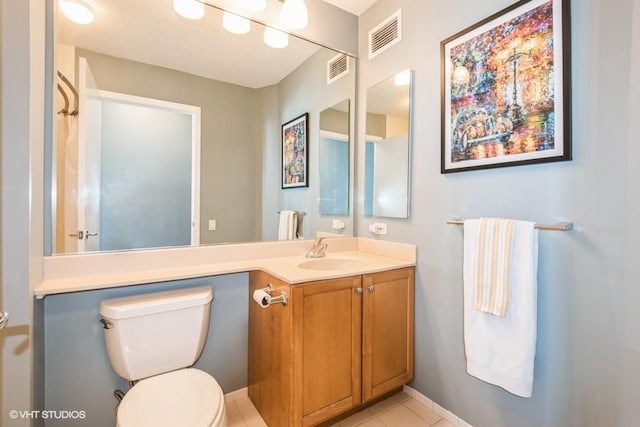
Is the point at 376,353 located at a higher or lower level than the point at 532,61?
lower

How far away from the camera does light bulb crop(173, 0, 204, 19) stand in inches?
62.4

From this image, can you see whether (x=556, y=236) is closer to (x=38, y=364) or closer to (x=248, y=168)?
(x=248, y=168)

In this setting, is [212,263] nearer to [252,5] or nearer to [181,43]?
[181,43]

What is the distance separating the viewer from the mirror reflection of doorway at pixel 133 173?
4.59ft

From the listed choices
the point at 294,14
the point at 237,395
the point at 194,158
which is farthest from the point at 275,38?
the point at 237,395

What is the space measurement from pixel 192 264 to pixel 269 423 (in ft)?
3.11

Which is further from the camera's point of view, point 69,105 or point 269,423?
point 269,423

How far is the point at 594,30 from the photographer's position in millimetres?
1053

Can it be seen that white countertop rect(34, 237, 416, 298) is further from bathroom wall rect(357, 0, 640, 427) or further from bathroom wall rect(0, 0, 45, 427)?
bathroom wall rect(357, 0, 640, 427)

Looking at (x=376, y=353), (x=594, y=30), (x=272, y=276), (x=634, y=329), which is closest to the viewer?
(x=634, y=329)

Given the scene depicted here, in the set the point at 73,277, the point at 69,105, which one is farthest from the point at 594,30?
the point at 73,277

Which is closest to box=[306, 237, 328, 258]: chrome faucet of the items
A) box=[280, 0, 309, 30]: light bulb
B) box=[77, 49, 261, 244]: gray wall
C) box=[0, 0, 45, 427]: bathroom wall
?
box=[77, 49, 261, 244]: gray wall

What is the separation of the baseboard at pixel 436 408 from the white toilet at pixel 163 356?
47.8 inches

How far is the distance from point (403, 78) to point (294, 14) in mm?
816
